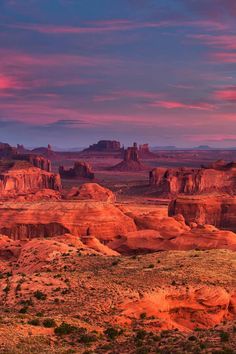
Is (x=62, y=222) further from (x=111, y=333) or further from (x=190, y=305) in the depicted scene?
(x=111, y=333)

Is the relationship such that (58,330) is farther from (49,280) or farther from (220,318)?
(220,318)

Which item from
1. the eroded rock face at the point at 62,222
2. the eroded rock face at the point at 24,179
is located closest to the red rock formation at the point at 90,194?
the eroded rock face at the point at 24,179

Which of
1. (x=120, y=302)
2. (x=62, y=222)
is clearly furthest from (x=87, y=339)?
(x=62, y=222)

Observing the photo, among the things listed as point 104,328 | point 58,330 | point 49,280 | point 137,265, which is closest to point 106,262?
point 137,265

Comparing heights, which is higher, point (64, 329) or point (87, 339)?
point (64, 329)

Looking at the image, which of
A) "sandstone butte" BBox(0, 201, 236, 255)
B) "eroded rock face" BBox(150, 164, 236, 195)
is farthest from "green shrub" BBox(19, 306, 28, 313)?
"eroded rock face" BBox(150, 164, 236, 195)

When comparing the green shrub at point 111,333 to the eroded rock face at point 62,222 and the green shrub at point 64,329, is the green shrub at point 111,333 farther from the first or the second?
the eroded rock face at point 62,222
